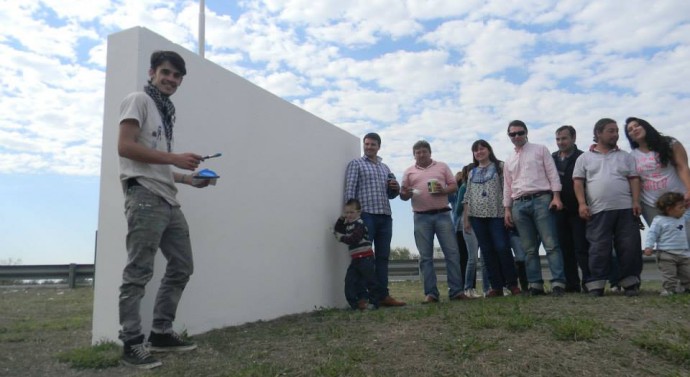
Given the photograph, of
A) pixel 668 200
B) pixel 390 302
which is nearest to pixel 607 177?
pixel 668 200

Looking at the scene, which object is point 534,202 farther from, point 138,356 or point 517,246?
point 138,356

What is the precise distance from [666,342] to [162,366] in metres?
3.13

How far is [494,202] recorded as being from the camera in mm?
6043

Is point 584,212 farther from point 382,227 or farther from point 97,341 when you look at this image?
point 97,341

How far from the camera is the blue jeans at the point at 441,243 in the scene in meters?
6.10

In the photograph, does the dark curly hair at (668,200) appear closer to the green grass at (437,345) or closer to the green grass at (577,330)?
the green grass at (437,345)

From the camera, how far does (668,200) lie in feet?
17.1

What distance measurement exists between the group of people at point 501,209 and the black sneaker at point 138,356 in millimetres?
100

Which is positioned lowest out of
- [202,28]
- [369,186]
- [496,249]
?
[496,249]

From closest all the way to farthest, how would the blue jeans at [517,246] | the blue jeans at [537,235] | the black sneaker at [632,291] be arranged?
the black sneaker at [632,291]
the blue jeans at [537,235]
the blue jeans at [517,246]

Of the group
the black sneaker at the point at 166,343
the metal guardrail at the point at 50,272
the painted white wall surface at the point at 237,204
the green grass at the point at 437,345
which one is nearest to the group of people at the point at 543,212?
the painted white wall surface at the point at 237,204

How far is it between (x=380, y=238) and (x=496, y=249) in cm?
127

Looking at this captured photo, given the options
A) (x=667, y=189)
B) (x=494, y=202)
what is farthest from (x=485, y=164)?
(x=667, y=189)

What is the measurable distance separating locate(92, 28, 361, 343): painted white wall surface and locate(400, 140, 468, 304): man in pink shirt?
42.0 inches
